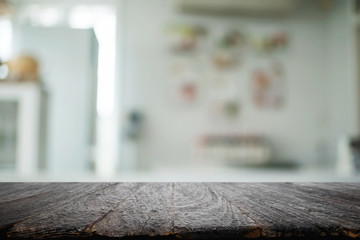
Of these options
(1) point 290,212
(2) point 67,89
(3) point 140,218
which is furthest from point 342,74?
(3) point 140,218

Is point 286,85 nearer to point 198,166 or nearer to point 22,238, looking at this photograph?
point 198,166

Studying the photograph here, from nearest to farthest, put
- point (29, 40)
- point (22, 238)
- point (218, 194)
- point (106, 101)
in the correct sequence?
point (22, 238) → point (218, 194) → point (29, 40) → point (106, 101)

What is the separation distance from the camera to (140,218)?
286 mm

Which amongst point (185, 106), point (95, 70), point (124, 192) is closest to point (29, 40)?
point (95, 70)

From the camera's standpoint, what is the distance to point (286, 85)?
327cm

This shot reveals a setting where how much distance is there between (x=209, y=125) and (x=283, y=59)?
4.08 ft

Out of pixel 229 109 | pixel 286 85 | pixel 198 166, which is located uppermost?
pixel 286 85

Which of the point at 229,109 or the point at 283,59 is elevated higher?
the point at 283,59

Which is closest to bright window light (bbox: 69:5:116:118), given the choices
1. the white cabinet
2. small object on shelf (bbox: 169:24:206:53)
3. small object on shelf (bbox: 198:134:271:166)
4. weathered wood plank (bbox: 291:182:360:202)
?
small object on shelf (bbox: 169:24:206:53)

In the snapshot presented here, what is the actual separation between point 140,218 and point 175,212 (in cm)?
4

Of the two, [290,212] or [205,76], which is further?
[205,76]

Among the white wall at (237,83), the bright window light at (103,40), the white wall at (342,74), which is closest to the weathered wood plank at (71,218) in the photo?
the white wall at (237,83)

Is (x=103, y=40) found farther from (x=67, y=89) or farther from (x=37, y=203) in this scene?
(x=37, y=203)

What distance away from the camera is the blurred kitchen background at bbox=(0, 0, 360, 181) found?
301 centimetres
